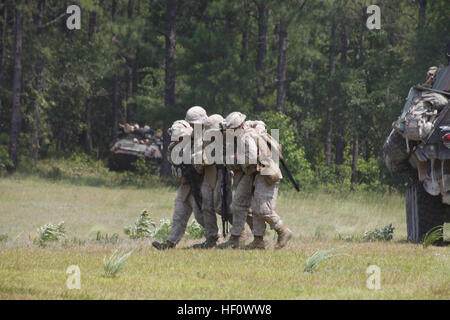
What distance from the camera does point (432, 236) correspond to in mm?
11164

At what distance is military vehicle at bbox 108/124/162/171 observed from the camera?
33250mm

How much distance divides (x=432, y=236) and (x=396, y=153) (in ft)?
5.50

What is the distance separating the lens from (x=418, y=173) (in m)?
11.7

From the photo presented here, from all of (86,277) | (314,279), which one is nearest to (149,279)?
(86,277)

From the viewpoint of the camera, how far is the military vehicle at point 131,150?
109ft

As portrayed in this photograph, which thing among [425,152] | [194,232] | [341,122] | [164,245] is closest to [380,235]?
[425,152]

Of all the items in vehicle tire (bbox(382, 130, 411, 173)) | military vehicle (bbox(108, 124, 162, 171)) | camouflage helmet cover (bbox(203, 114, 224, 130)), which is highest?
camouflage helmet cover (bbox(203, 114, 224, 130))

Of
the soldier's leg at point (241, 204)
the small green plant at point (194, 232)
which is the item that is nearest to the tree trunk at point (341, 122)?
the small green plant at point (194, 232)

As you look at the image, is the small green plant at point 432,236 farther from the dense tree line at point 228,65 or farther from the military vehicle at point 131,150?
the military vehicle at point 131,150

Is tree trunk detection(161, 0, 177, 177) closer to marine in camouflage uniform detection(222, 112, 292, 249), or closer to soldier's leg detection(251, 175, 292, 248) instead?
marine in camouflage uniform detection(222, 112, 292, 249)

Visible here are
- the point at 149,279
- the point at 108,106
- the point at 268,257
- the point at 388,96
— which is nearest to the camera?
the point at 149,279

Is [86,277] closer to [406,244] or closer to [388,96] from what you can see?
[406,244]

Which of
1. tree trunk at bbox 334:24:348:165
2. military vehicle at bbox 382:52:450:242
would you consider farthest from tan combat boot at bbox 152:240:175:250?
tree trunk at bbox 334:24:348:165

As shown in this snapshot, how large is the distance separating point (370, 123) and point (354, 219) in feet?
41.6
